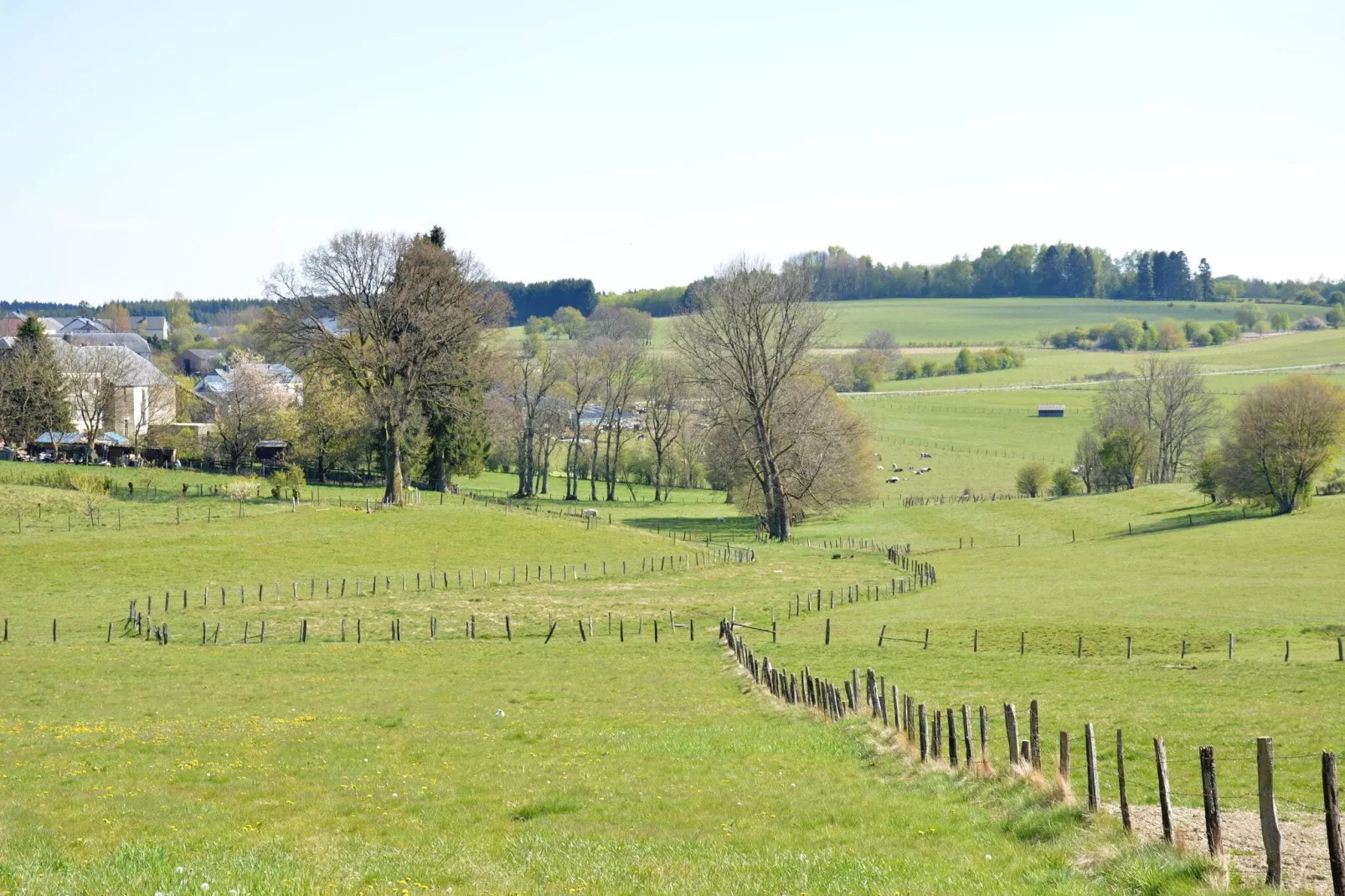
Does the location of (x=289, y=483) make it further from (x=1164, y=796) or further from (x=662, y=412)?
(x=1164, y=796)

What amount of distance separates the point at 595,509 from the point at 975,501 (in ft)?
121

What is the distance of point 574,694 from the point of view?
32.4 metres

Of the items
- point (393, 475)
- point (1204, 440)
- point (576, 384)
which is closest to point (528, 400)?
point (576, 384)

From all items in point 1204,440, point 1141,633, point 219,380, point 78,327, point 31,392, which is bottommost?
point 1141,633

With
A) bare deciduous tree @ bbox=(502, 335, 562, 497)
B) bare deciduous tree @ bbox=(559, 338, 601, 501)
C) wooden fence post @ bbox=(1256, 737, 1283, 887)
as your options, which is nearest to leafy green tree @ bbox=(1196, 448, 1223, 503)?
bare deciduous tree @ bbox=(559, 338, 601, 501)

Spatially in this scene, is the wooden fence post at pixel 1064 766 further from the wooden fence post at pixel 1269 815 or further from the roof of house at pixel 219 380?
the roof of house at pixel 219 380

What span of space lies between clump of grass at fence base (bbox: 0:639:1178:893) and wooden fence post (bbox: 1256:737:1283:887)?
5.68 ft

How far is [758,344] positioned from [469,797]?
66671mm

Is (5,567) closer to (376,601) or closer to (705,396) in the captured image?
(376,601)

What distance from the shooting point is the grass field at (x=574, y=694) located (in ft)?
45.8

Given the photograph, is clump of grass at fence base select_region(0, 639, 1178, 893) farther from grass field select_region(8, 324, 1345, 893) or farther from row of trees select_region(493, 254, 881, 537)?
row of trees select_region(493, 254, 881, 537)

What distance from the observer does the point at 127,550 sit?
6081 centimetres

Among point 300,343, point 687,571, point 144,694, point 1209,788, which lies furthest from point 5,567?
point 1209,788

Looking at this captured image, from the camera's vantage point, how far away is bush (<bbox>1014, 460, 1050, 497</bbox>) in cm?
12050
